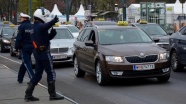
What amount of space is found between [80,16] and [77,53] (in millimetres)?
40427

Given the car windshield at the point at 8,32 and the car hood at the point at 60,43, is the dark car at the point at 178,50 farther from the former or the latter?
the car windshield at the point at 8,32

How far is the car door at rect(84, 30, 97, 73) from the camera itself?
12198 mm

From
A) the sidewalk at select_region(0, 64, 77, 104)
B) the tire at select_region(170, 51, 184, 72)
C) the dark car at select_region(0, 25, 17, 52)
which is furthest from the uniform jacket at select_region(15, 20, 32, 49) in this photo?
the dark car at select_region(0, 25, 17, 52)

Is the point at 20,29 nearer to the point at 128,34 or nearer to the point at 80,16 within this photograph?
the point at 128,34

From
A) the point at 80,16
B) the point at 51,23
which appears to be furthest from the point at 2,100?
the point at 80,16

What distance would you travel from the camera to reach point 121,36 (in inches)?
494

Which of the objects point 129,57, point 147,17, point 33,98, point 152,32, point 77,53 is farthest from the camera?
point 147,17

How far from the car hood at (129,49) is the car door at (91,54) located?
1.25ft

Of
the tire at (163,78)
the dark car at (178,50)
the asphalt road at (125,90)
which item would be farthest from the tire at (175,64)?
the tire at (163,78)

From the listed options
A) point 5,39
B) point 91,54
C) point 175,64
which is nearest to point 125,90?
point 91,54

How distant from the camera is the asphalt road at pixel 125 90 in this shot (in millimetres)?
9445

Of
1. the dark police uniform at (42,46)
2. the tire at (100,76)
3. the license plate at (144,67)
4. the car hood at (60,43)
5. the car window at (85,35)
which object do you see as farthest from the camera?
the car hood at (60,43)

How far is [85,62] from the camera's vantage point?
13055 mm

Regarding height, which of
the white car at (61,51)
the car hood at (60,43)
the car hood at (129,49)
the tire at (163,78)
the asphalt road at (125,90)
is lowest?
the asphalt road at (125,90)
